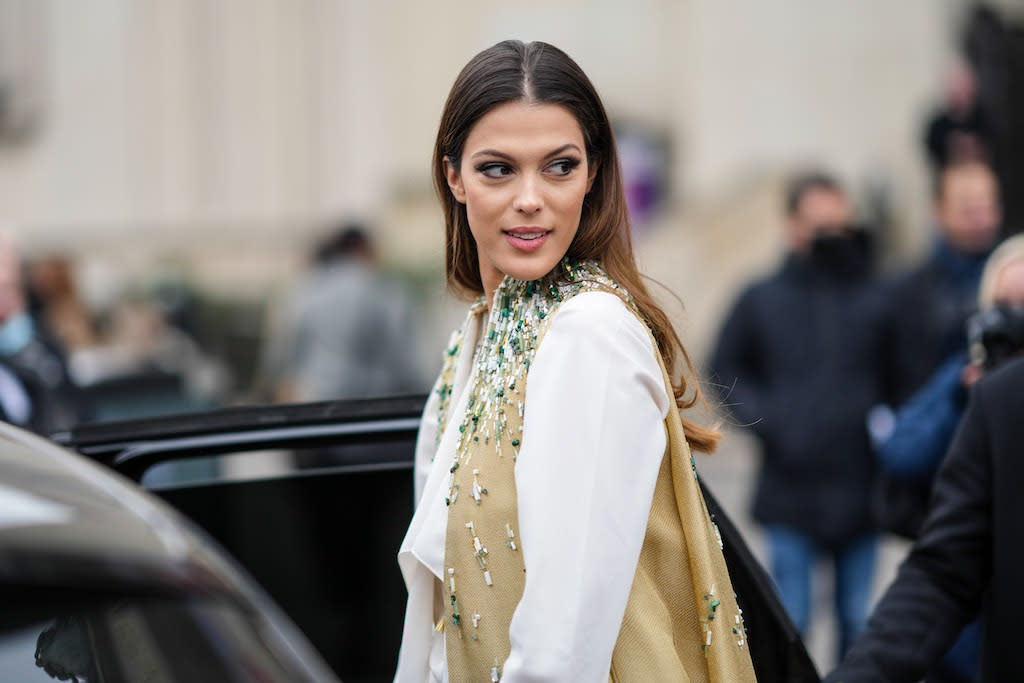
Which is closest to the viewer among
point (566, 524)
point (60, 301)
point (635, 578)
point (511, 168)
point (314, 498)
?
point (566, 524)

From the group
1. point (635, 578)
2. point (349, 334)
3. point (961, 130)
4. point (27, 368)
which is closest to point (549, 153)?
point (635, 578)

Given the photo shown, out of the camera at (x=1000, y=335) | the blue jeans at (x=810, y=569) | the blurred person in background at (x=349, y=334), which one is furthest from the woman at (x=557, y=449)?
the blurred person in background at (x=349, y=334)

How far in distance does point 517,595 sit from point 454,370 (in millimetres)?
519

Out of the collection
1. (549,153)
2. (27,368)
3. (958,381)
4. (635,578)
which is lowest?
(27,368)

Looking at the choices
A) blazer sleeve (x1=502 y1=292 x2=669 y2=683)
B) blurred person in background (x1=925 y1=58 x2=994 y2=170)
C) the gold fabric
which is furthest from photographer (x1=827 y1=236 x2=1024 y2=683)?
blurred person in background (x1=925 y1=58 x2=994 y2=170)

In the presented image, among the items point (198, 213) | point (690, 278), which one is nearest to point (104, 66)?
point (198, 213)

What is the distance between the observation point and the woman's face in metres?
1.92

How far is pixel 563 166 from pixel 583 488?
19.4 inches

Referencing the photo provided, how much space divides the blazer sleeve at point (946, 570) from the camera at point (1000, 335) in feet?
3.71

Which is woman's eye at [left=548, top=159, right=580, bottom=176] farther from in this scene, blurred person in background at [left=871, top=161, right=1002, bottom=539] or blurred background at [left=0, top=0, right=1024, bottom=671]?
blurred background at [left=0, top=0, right=1024, bottom=671]

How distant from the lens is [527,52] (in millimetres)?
1963

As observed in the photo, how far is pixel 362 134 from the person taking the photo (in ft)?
61.0

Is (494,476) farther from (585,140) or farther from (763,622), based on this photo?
(763,622)

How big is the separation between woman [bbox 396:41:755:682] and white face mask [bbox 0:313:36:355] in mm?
3095
